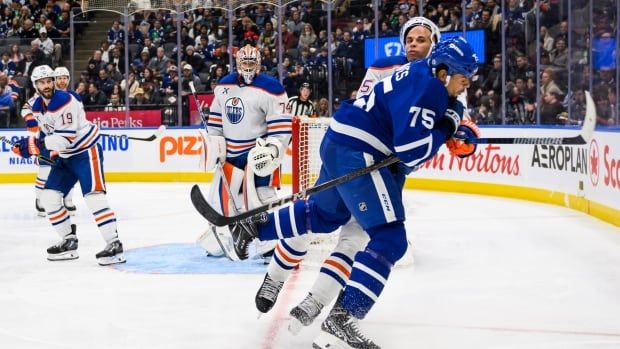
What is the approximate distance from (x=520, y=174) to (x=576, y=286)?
160 inches

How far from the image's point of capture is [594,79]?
24.4 ft

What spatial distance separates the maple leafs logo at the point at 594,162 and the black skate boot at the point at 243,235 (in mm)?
4081

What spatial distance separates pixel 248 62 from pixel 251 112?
287 mm

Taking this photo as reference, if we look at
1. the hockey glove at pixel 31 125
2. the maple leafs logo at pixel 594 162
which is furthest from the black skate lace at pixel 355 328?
the hockey glove at pixel 31 125

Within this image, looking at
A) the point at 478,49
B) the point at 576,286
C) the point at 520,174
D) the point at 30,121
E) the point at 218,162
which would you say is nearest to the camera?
the point at 576,286

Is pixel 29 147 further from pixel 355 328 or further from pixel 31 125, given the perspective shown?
pixel 355 328

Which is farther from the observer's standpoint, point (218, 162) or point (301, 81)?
point (301, 81)

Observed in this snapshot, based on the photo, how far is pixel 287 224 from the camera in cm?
308

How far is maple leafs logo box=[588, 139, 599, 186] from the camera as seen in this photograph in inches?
256

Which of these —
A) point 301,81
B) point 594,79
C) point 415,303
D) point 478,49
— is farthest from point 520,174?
point 415,303

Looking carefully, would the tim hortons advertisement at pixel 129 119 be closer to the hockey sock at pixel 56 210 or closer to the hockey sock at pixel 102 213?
the hockey sock at pixel 56 210

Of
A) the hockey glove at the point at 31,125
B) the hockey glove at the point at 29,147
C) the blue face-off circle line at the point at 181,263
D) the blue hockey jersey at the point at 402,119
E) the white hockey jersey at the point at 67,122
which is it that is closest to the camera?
the blue hockey jersey at the point at 402,119

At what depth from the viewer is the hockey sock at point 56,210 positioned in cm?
483

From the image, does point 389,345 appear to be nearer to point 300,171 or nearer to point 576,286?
point 576,286
